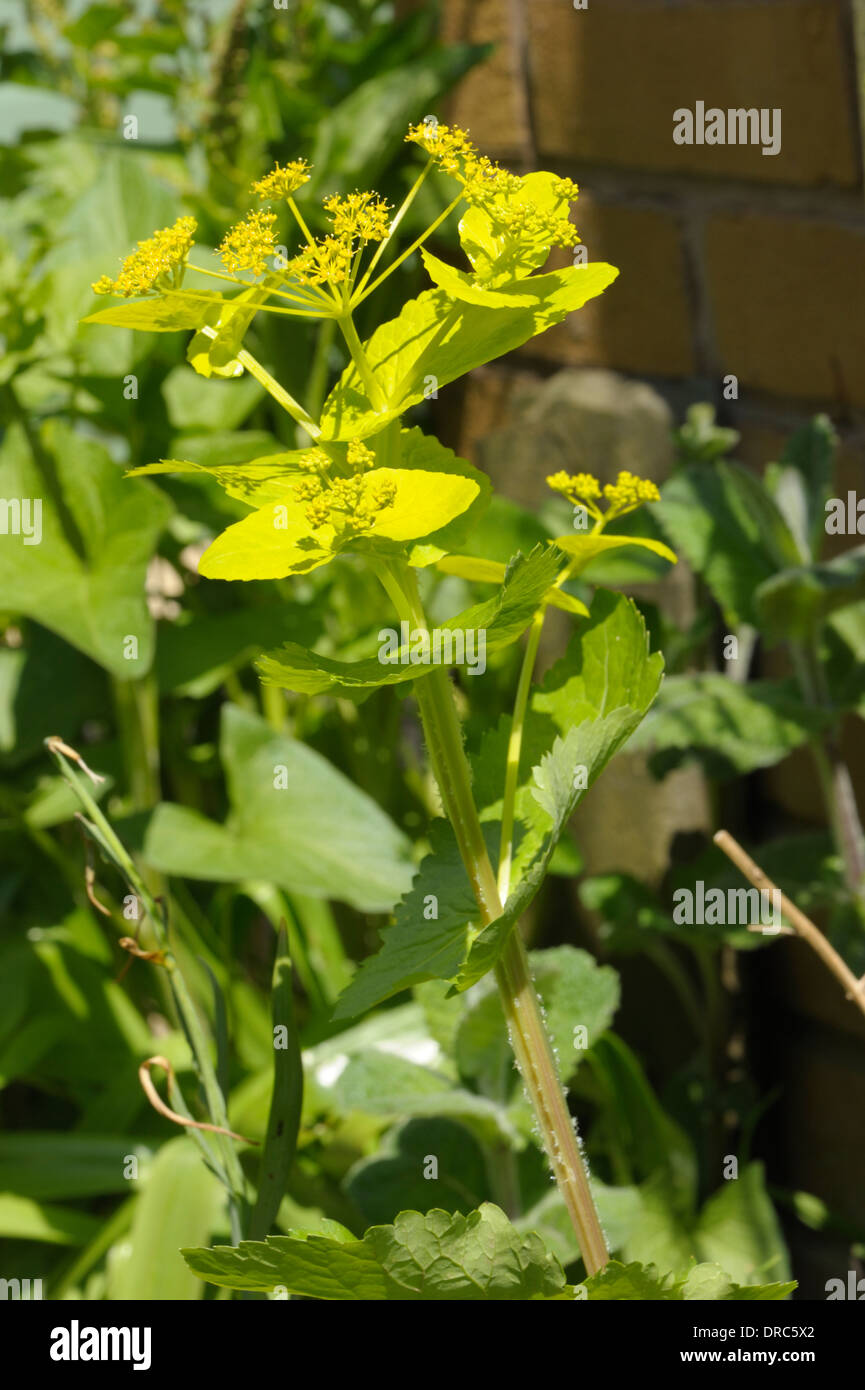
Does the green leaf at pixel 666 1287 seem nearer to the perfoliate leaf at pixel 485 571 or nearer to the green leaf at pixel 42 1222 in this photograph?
the perfoliate leaf at pixel 485 571

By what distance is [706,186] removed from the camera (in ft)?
2.67

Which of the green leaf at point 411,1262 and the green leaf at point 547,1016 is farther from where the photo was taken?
the green leaf at point 547,1016

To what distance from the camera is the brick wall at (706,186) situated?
0.72 meters

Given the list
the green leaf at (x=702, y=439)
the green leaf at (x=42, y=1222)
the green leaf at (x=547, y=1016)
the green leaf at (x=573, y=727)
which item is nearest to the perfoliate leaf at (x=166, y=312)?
the green leaf at (x=573, y=727)

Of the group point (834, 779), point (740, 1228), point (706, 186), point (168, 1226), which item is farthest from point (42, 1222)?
point (706, 186)

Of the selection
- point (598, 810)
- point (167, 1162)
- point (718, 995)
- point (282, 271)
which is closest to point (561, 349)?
point (598, 810)

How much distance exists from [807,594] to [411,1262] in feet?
1.47

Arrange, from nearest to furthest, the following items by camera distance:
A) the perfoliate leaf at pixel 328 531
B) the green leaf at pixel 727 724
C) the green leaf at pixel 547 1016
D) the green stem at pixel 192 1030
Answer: the perfoliate leaf at pixel 328 531 < the green stem at pixel 192 1030 < the green leaf at pixel 547 1016 < the green leaf at pixel 727 724

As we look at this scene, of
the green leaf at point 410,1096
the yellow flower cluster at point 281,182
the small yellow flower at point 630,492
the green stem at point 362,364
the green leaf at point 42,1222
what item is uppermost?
the yellow flower cluster at point 281,182

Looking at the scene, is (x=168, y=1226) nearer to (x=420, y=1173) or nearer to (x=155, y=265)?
(x=420, y=1173)

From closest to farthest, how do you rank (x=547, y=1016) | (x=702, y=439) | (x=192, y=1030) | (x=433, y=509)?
(x=433, y=509), (x=192, y=1030), (x=547, y=1016), (x=702, y=439)

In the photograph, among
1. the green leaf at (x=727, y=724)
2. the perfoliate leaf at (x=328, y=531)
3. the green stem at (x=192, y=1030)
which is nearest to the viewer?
the perfoliate leaf at (x=328, y=531)

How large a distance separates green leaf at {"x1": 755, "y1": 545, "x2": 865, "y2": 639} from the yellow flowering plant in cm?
32

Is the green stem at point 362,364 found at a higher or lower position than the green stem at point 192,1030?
higher
